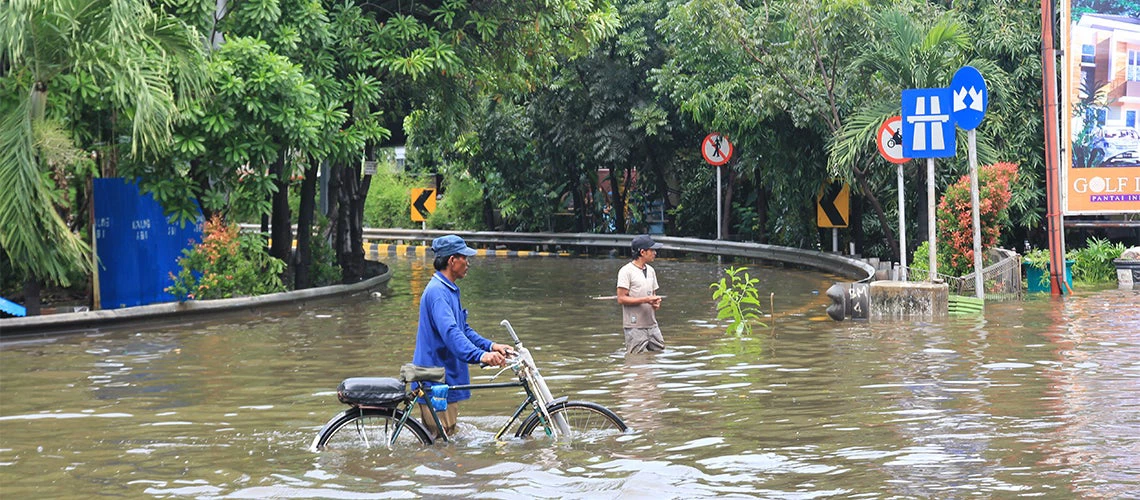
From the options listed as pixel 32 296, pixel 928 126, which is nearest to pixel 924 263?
pixel 928 126

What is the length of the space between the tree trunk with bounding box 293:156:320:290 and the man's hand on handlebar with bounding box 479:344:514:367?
15137 millimetres

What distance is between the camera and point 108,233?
20859 millimetres

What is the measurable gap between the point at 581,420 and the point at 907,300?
990cm

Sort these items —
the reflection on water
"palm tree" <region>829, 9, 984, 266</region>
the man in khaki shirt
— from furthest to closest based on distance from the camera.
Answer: "palm tree" <region>829, 9, 984, 266</region>
the man in khaki shirt
the reflection on water

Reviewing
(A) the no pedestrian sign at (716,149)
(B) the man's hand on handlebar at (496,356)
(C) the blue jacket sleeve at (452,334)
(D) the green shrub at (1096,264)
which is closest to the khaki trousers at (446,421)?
(C) the blue jacket sleeve at (452,334)

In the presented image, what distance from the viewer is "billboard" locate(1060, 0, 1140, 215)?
23828mm

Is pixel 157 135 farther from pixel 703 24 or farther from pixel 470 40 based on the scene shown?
pixel 703 24

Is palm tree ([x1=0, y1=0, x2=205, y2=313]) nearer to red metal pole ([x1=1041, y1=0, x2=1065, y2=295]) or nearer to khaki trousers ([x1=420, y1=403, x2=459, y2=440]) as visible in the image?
khaki trousers ([x1=420, y1=403, x2=459, y2=440])

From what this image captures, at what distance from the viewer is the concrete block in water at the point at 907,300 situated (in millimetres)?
18828

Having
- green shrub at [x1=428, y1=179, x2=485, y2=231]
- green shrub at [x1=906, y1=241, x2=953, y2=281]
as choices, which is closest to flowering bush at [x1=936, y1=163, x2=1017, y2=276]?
green shrub at [x1=906, y1=241, x2=953, y2=281]

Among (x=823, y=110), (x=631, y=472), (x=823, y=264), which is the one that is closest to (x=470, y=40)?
(x=823, y=110)

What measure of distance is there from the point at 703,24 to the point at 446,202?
19.5 meters

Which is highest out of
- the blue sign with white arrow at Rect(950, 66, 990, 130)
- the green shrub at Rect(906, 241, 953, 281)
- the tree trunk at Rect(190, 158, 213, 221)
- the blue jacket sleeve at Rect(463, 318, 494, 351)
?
the blue sign with white arrow at Rect(950, 66, 990, 130)

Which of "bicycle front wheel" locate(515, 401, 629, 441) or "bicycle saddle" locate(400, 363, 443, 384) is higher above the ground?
"bicycle saddle" locate(400, 363, 443, 384)
